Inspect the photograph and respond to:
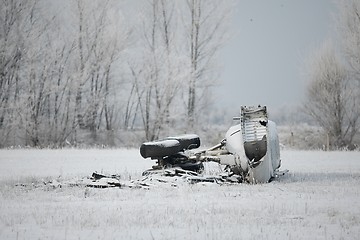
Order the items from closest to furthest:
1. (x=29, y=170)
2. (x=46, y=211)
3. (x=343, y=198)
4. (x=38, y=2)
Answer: (x=46, y=211) < (x=343, y=198) < (x=29, y=170) < (x=38, y=2)

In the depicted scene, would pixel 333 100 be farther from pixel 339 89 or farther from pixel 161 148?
pixel 161 148

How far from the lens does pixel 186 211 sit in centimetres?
657

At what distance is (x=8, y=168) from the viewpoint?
1436 cm

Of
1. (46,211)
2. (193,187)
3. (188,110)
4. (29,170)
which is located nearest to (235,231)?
(46,211)

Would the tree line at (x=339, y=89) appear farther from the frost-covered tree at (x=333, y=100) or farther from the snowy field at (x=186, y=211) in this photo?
the snowy field at (x=186, y=211)

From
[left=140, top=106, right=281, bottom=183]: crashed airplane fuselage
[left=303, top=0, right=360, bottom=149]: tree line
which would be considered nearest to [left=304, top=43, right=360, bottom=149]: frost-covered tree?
[left=303, top=0, right=360, bottom=149]: tree line

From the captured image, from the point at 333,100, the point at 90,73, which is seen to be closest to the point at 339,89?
the point at 333,100

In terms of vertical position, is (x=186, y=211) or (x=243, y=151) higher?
(x=243, y=151)

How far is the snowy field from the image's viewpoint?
5.19m

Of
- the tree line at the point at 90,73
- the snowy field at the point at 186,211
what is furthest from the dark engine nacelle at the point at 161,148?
the tree line at the point at 90,73

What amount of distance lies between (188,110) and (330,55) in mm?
10962

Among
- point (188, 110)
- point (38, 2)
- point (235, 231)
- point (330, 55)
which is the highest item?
point (38, 2)

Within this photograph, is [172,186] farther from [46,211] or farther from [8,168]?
[8,168]

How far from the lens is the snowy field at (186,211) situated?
5.19m
